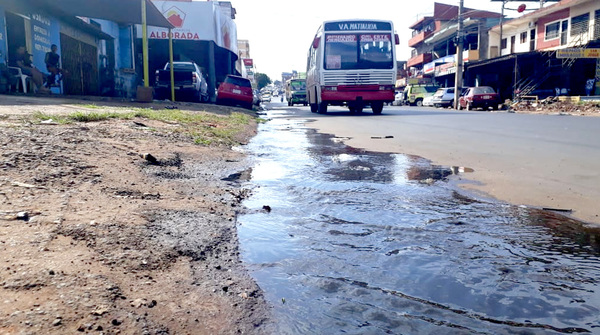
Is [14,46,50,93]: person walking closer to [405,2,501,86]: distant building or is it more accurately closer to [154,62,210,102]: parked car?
[154,62,210,102]: parked car

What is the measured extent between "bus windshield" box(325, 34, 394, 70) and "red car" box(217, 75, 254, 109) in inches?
235

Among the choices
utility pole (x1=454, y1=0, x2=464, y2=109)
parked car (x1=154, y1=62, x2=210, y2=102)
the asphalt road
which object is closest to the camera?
the asphalt road

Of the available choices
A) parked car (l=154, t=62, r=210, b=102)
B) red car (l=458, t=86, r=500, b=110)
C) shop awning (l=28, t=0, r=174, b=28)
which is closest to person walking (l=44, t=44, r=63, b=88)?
shop awning (l=28, t=0, r=174, b=28)

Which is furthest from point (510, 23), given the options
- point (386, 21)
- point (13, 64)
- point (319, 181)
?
point (319, 181)

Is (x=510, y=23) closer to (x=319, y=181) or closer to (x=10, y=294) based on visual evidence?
(x=319, y=181)

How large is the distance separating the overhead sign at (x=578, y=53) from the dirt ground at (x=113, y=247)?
1058 inches

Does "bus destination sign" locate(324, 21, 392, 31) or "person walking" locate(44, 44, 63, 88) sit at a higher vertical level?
"bus destination sign" locate(324, 21, 392, 31)

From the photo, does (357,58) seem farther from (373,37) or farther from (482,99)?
(482,99)

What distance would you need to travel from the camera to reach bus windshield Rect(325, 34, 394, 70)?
59.3ft

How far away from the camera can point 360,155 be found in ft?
24.2

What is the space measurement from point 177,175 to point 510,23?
40553mm

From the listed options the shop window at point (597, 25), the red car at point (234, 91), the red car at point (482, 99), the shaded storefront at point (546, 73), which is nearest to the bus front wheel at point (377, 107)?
the red car at point (234, 91)

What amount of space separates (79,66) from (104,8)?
3593mm

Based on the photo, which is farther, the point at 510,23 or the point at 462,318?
the point at 510,23
